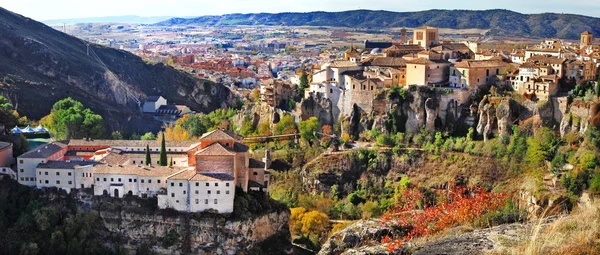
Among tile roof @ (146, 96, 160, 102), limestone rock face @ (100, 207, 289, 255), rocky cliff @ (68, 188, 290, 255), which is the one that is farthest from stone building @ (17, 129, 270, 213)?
tile roof @ (146, 96, 160, 102)

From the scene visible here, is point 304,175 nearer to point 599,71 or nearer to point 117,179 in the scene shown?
point 117,179

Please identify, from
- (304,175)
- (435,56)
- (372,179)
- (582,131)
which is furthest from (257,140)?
(582,131)

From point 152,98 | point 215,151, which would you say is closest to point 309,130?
point 215,151

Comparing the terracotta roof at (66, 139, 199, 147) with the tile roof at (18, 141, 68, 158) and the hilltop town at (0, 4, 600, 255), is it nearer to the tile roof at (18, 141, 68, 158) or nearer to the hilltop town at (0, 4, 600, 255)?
the hilltop town at (0, 4, 600, 255)

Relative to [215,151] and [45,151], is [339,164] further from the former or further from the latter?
[45,151]

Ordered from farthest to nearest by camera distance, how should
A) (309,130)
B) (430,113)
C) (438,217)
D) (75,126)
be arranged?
(75,126), (309,130), (430,113), (438,217)
